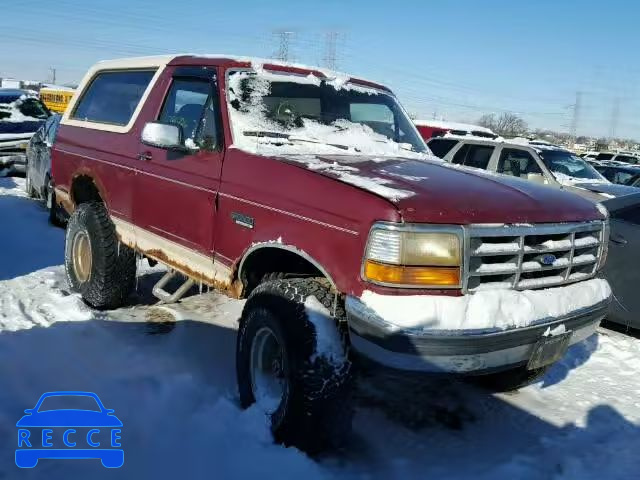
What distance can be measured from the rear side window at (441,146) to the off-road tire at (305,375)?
8.31 meters

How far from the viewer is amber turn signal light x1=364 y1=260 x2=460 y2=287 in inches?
108

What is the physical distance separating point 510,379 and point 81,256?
378 centimetres

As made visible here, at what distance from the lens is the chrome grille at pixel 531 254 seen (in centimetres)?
285

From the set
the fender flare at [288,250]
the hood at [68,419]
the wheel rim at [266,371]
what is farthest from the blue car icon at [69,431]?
the fender flare at [288,250]

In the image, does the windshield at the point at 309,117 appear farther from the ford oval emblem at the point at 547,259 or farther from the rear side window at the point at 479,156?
the rear side window at the point at 479,156

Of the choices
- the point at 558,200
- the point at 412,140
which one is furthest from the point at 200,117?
the point at 558,200

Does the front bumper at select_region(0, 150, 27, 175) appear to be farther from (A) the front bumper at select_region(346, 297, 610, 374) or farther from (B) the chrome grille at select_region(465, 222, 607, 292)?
(B) the chrome grille at select_region(465, 222, 607, 292)

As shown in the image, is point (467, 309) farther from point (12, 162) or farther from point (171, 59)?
point (12, 162)

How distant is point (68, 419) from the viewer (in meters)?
3.19

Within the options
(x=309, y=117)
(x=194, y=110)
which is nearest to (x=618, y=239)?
(x=309, y=117)

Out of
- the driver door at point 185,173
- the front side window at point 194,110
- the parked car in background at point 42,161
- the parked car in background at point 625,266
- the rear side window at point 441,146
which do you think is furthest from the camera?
the rear side window at point 441,146

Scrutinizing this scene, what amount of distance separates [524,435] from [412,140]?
2.28 m

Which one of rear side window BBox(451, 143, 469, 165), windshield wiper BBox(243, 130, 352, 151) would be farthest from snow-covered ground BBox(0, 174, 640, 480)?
rear side window BBox(451, 143, 469, 165)

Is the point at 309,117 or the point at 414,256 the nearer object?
the point at 414,256
